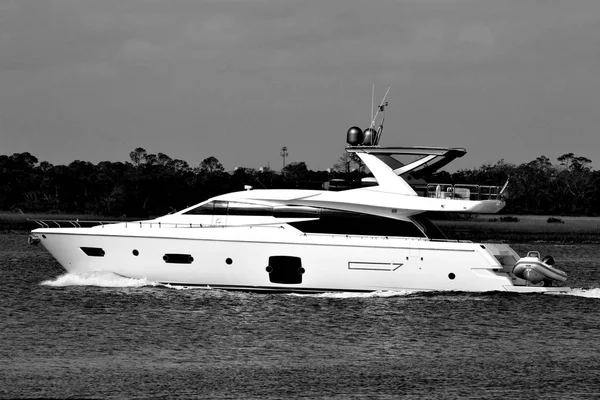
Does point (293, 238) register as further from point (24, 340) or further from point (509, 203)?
point (509, 203)

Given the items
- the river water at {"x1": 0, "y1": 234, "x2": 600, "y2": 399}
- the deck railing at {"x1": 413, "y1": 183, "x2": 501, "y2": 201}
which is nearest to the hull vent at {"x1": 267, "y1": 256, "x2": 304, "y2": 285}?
the river water at {"x1": 0, "y1": 234, "x2": 600, "y2": 399}

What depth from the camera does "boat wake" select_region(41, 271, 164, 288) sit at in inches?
1256

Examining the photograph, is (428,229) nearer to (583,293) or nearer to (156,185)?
(583,293)

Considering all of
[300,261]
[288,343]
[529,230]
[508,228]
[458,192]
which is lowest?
[288,343]

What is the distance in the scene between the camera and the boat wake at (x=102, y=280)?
105 feet

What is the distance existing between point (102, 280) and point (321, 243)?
7.13 m

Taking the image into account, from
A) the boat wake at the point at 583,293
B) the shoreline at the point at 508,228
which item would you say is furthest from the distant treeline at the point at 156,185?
the boat wake at the point at 583,293

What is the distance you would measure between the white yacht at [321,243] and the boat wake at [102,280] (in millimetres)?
197

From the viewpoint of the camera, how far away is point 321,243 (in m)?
30.9

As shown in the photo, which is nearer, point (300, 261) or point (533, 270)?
point (300, 261)

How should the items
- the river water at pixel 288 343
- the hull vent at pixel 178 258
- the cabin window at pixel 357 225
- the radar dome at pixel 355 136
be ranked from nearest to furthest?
1. the river water at pixel 288 343
2. the hull vent at pixel 178 258
3. the cabin window at pixel 357 225
4. the radar dome at pixel 355 136

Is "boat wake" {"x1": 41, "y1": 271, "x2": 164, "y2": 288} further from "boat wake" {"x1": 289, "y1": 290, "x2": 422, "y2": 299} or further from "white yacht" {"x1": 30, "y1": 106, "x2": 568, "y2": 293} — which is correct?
"boat wake" {"x1": 289, "y1": 290, "x2": 422, "y2": 299}

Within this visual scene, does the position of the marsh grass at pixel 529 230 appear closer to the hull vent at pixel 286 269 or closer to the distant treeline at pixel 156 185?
the distant treeline at pixel 156 185

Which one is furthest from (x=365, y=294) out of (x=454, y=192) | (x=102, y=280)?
(x=102, y=280)
